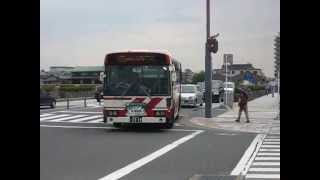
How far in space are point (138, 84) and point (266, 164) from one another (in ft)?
28.5

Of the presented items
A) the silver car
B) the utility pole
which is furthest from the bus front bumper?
the silver car

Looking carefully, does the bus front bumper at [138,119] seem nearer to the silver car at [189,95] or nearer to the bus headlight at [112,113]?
the bus headlight at [112,113]

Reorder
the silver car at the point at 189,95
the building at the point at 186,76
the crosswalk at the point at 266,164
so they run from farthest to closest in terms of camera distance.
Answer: the building at the point at 186,76, the silver car at the point at 189,95, the crosswalk at the point at 266,164

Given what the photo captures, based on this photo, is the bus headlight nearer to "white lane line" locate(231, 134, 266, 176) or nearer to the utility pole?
"white lane line" locate(231, 134, 266, 176)

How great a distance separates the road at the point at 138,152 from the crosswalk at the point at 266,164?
0.45 m

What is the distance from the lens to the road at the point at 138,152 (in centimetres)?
1085

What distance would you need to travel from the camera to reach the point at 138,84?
20266 millimetres

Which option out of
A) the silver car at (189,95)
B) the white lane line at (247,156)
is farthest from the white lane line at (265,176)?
the silver car at (189,95)

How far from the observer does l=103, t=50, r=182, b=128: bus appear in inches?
795

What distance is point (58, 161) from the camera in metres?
12.6
